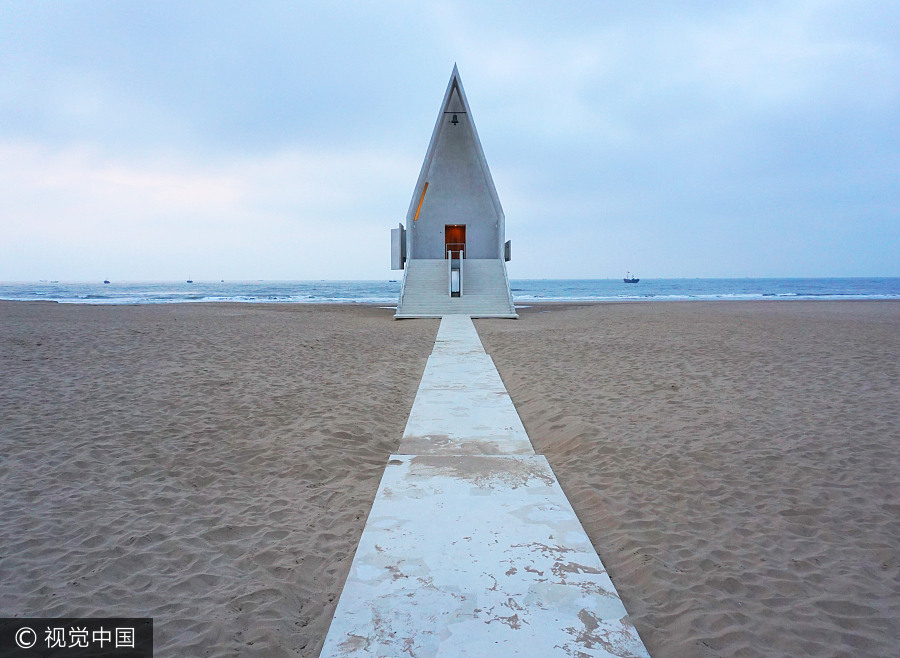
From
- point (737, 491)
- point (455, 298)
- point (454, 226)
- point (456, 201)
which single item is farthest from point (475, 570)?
point (456, 201)

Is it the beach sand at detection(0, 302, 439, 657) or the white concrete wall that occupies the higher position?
the white concrete wall

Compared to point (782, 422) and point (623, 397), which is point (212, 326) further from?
point (782, 422)

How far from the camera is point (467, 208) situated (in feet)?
81.4

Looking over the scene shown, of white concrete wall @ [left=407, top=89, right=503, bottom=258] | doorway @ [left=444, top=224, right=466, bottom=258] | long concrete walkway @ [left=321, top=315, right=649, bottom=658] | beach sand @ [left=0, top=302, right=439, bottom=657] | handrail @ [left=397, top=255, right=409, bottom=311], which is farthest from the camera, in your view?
doorway @ [left=444, top=224, right=466, bottom=258]

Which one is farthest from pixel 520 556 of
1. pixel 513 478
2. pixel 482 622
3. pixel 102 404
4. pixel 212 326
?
pixel 212 326

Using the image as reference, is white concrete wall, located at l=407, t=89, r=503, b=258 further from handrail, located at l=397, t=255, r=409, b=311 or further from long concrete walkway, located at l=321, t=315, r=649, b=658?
long concrete walkway, located at l=321, t=315, r=649, b=658

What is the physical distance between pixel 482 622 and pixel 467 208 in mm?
23494

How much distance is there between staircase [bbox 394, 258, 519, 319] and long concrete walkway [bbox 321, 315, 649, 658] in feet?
48.5

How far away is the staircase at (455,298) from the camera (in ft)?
64.4

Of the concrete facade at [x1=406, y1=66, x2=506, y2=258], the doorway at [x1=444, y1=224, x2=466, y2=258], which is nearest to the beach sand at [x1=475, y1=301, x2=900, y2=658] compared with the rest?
the concrete facade at [x1=406, y1=66, x2=506, y2=258]
